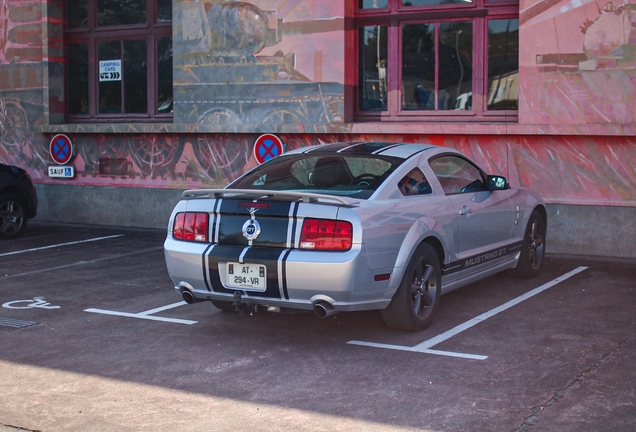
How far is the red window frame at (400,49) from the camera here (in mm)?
12281

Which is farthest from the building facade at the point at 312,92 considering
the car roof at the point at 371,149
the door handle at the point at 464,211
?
the car roof at the point at 371,149

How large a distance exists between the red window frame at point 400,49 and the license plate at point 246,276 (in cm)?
680

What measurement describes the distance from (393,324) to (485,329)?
0.81 meters

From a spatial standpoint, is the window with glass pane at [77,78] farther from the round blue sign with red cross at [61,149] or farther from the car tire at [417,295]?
the car tire at [417,295]

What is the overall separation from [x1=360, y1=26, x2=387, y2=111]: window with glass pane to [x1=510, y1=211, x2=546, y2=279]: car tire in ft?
14.4

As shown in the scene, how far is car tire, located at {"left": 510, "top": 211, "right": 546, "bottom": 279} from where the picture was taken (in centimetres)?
908

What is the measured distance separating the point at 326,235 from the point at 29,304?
3.58 meters

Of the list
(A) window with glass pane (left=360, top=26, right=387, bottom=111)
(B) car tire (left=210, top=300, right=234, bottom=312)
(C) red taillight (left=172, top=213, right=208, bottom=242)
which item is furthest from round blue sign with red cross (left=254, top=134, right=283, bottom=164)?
(C) red taillight (left=172, top=213, right=208, bottom=242)

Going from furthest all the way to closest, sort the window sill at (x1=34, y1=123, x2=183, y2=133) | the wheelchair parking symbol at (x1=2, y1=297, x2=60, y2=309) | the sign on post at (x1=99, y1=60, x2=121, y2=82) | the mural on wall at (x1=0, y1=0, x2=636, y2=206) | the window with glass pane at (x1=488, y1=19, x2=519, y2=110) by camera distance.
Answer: the sign on post at (x1=99, y1=60, x2=121, y2=82) < the window sill at (x1=34, y1=123, x2=183, y2=133) < the window with glass pane at (x1=488, y1=19, x2=519, y2=110) < the mural on wall at (x1=0, y1=0, x2=636, y2=206) < the wheelchair parking symbol at (x1=2, y1=297, x2=60, y2=309)

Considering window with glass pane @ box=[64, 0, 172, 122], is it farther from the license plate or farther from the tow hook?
the license plate

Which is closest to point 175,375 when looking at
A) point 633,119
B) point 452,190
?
point 452,190

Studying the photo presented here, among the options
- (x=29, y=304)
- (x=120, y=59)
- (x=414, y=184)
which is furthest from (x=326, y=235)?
(x=120, y=59)

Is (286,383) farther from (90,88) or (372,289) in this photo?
(90,88)

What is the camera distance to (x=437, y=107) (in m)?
12.8
